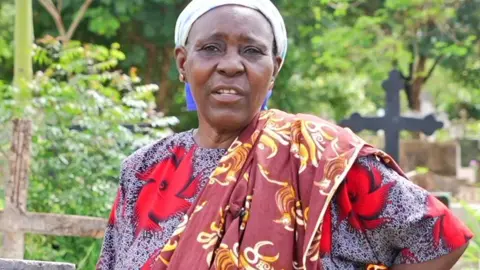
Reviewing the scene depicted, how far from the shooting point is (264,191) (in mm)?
2137

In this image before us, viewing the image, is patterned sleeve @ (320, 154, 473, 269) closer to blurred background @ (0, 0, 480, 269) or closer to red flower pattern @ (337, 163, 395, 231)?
red flower pattern @ (337, 163, 395, 231)

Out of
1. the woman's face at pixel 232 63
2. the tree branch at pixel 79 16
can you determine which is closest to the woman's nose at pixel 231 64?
the woman's face at pixel 232 63

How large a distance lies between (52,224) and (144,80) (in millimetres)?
7904

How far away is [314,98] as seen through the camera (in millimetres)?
16391

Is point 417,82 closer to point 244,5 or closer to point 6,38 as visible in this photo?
point 6,38

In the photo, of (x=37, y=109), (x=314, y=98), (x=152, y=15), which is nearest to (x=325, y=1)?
(x=152, y=15)

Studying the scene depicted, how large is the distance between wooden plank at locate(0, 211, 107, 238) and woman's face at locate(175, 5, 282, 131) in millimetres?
2179

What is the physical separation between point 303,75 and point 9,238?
11997 millimetres

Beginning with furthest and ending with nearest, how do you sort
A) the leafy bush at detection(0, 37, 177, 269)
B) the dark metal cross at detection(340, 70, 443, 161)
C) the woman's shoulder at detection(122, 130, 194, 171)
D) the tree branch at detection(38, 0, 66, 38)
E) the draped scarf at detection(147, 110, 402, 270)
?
the tree branch at detection(38, 0, 66, 38) < the dark metal cross at detection(340, 70, 443, 161) < the leafy bush at detection(0, 37, 177, 269) < the woman's shoulder at detection(122, 130, 194, 171) < the draped scarf at detection(147, 110, 402, 270)

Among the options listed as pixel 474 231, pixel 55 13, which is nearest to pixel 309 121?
pixel 474 231

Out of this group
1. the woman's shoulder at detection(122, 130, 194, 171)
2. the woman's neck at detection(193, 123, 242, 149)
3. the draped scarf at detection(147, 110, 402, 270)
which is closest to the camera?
the draped scarf at detection(147, 110, 402, 270)

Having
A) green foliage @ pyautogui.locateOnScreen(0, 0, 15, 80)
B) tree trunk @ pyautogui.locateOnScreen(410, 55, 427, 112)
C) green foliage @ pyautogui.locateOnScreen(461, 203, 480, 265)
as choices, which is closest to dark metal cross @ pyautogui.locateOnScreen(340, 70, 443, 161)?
green foliage @ pyautogui.locateOnScreen(461, 203, 480, 265)

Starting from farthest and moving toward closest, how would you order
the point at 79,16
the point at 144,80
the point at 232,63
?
the point at 144,80, the point at 79,16, the point at 232,63

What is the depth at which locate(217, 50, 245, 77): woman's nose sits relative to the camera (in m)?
A: 2.24
